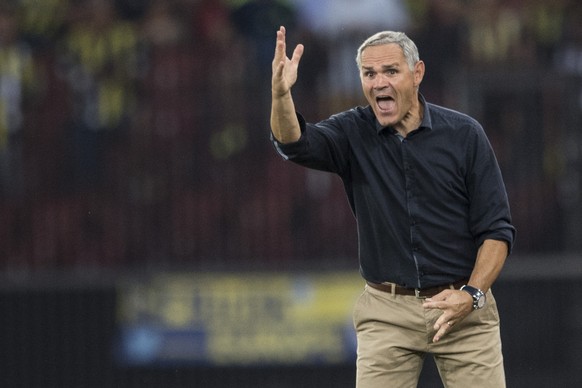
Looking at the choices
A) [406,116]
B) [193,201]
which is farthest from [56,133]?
[406,116]

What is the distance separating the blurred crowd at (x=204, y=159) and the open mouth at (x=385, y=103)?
16.8ft

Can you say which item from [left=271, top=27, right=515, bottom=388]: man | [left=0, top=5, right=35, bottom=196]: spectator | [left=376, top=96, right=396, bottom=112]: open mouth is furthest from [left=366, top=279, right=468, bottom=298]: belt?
[left=0, top=5, right=35, bottom=196]: spectator

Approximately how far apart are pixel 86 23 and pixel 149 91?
3.69 ft

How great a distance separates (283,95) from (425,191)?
0.78 meters

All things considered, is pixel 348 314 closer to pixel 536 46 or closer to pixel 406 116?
pixel 536 46

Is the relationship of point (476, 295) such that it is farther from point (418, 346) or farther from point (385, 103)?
point (385, 103)

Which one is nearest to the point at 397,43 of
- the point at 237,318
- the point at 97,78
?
the point at 237,318

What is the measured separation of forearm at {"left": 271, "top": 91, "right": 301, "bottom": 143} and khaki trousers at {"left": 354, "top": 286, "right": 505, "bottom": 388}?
863 mm

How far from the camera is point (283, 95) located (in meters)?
5.66

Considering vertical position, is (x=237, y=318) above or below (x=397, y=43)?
below

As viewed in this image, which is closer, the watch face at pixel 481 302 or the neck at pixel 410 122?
the watch face at pixel 481 302

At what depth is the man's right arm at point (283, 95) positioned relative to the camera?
564 centimetres

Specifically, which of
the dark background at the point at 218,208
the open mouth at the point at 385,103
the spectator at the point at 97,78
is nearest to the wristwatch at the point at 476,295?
the open mouth at the point at 385,103

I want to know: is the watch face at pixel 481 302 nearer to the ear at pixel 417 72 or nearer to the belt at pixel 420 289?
the belt at pixel 420 289
